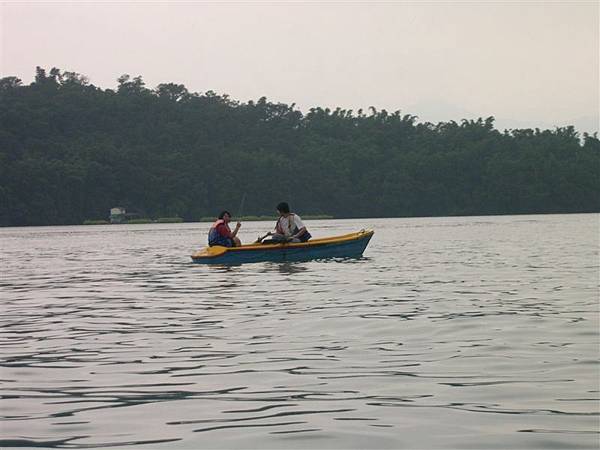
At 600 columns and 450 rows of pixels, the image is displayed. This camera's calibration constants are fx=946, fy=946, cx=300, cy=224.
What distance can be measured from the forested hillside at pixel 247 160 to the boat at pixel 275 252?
Result: 6921 cm

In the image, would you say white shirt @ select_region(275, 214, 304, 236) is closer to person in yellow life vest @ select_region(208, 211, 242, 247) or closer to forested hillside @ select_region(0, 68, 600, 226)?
person in yellow life vest @ select_region(208, 211, 242, 247)

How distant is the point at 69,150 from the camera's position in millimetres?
98188

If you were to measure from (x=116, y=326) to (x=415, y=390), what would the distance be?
501cm

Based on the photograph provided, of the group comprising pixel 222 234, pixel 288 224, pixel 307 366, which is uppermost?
pixel 288 224

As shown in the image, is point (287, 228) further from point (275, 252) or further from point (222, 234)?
point (222, 234)

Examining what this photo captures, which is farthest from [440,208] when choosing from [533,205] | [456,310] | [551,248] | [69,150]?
[456,310]

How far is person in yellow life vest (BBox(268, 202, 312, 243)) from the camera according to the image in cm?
2150

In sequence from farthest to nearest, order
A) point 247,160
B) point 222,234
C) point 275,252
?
point 247,160 → point 222,234 → point 275,252

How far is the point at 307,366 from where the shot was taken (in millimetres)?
7699

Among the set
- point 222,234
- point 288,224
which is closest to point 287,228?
point 288,224

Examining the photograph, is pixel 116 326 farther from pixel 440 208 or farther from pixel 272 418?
pixel 440 208

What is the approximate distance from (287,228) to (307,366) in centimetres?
1414

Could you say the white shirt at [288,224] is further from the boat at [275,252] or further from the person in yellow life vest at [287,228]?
the boat at [275,252]

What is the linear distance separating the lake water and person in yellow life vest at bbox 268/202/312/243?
5649mm
